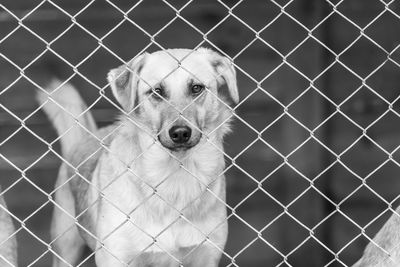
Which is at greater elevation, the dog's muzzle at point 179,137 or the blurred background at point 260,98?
the dog's muzzle at point 179,137

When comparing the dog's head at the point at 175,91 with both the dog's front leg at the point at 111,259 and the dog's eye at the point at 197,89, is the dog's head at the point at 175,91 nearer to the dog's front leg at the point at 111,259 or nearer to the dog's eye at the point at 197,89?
the dog's eye at the point at 197,89

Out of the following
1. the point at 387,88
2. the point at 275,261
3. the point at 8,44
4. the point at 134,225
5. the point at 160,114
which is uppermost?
the point at 160,114

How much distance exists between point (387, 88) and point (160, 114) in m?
2.63

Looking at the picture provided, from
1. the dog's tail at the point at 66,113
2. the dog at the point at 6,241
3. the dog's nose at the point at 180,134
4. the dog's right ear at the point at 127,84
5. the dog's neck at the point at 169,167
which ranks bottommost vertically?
the dog's tail at the point at 66,113

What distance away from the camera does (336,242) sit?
6285mm

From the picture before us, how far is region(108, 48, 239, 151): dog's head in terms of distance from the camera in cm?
380

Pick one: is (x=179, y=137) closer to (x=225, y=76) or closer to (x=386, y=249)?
(x=225, y=76)

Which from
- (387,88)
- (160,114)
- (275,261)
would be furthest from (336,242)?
(160,114)

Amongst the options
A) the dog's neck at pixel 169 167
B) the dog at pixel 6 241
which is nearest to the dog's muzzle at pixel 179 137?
the dog's neck at pixel 169 167

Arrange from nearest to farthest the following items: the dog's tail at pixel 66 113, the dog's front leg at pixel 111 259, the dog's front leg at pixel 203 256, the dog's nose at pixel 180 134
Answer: the dog's nose at pixel 180 134 → the dog's front leg at pixel 111 259 → the dog's front leg at pixel 203 256 → the dog's tail at pixel 66 113

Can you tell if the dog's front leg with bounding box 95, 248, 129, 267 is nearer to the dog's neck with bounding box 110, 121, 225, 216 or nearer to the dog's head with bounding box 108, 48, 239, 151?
the dog's neck with bounding box 110, 121, 225, 216

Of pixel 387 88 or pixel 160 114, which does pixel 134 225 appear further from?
pixel 387 88

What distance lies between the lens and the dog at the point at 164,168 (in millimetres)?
3908

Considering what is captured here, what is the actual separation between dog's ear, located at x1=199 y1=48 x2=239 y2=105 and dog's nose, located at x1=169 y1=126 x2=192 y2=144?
42cm
